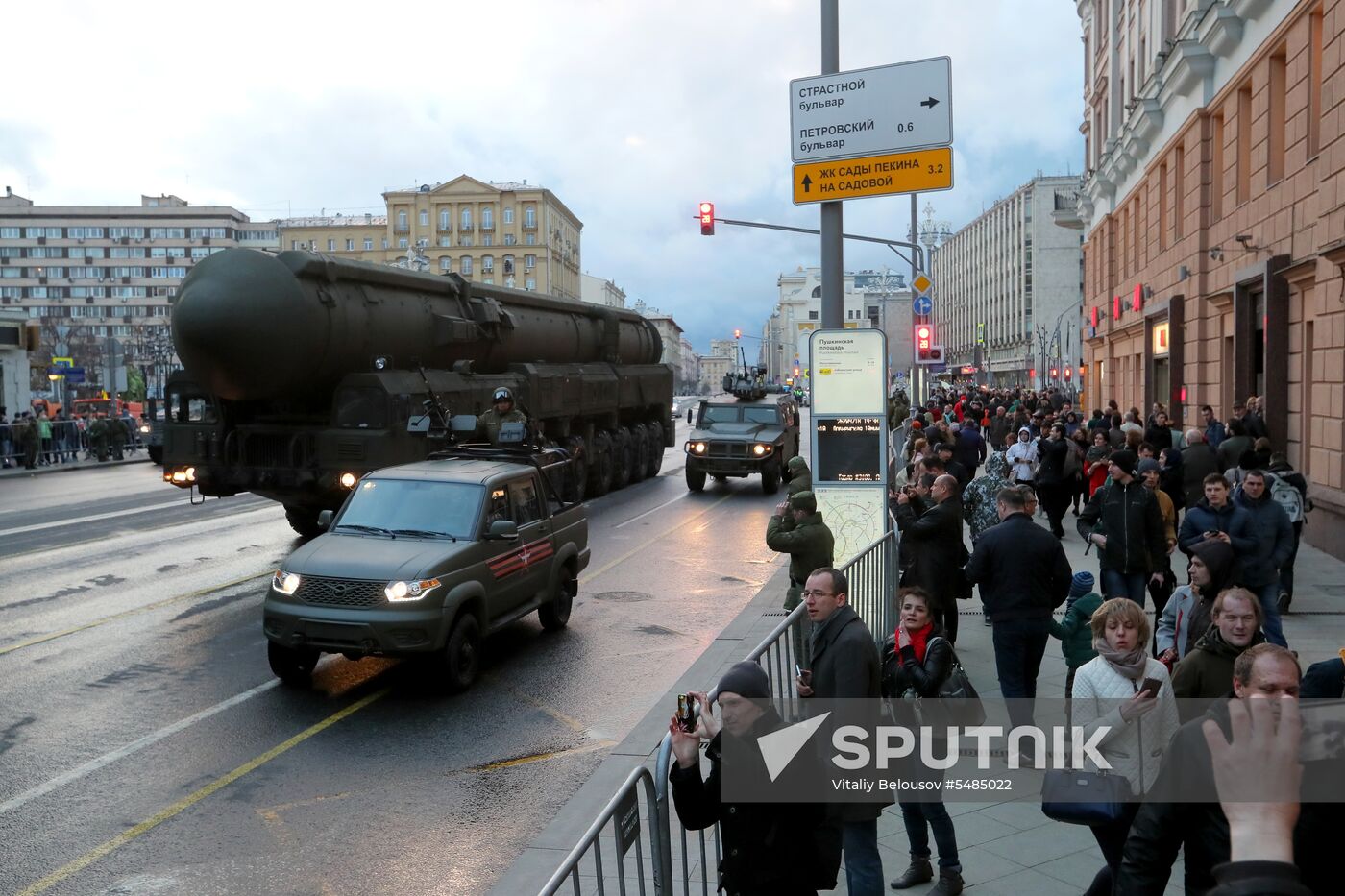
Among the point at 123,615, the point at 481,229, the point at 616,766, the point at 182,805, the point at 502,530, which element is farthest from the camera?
the point at 481,229

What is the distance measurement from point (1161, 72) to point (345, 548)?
2224 centimetres

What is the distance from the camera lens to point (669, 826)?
4426 mm

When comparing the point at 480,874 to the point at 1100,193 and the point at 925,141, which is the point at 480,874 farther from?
the point at 1100,193

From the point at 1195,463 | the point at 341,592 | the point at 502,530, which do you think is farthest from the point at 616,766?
the point at 1195,463

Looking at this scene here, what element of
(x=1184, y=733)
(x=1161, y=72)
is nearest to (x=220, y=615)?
(x=1184, y=733)

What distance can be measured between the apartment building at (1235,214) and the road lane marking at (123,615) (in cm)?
1340

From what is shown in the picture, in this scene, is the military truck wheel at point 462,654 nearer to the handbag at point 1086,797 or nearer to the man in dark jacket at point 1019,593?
the man in dark jacket at point 1019,593

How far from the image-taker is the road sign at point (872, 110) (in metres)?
10.0

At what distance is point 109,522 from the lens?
65.9 feet

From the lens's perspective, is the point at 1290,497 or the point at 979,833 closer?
the point at 979,833

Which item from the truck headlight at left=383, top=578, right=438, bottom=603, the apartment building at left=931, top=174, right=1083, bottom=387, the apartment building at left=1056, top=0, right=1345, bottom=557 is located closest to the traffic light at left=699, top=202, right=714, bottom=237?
the apartment building at left=1056, top=0, right=1345, bottom=557

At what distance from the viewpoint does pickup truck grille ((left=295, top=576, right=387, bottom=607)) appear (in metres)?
8.83

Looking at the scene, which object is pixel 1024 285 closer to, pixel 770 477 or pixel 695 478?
pixel 770 477

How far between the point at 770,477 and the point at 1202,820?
2248 cm
